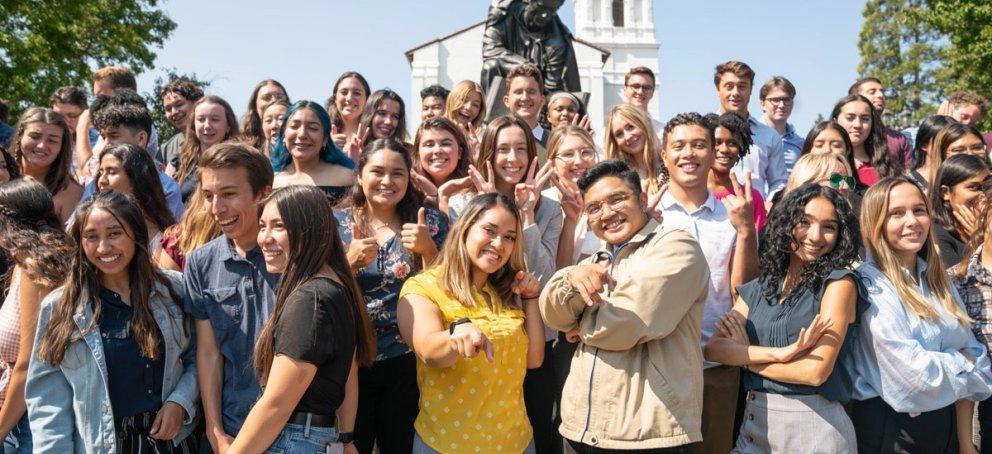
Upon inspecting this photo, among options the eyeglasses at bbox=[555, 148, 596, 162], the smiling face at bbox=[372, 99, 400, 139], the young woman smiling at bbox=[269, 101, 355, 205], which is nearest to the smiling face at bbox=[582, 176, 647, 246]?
the eyeglasses at bbox=[555, 148, 596, 162]

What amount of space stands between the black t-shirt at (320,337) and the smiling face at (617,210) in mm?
1177

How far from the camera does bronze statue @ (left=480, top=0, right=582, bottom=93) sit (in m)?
10.9

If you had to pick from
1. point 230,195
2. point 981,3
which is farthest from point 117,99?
point 981,3

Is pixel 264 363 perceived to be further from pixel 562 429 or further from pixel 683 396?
pixel 683 396

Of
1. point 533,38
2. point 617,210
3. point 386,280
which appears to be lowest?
point 386,280

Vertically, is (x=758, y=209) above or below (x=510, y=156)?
below

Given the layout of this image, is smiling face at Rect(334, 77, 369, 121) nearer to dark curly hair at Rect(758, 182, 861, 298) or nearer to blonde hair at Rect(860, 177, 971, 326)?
dark curly hair at Rect(758, 182, 861, 298)

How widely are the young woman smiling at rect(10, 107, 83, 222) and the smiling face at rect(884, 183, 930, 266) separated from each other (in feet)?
16.6

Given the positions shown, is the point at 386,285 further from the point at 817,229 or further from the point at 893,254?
the point at 893,254

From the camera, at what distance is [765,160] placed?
6645mm

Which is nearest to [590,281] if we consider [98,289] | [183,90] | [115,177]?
[98,289]

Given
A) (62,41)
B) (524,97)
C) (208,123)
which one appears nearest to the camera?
(208,123)

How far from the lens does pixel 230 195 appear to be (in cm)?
366

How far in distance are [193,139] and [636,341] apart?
437cm
